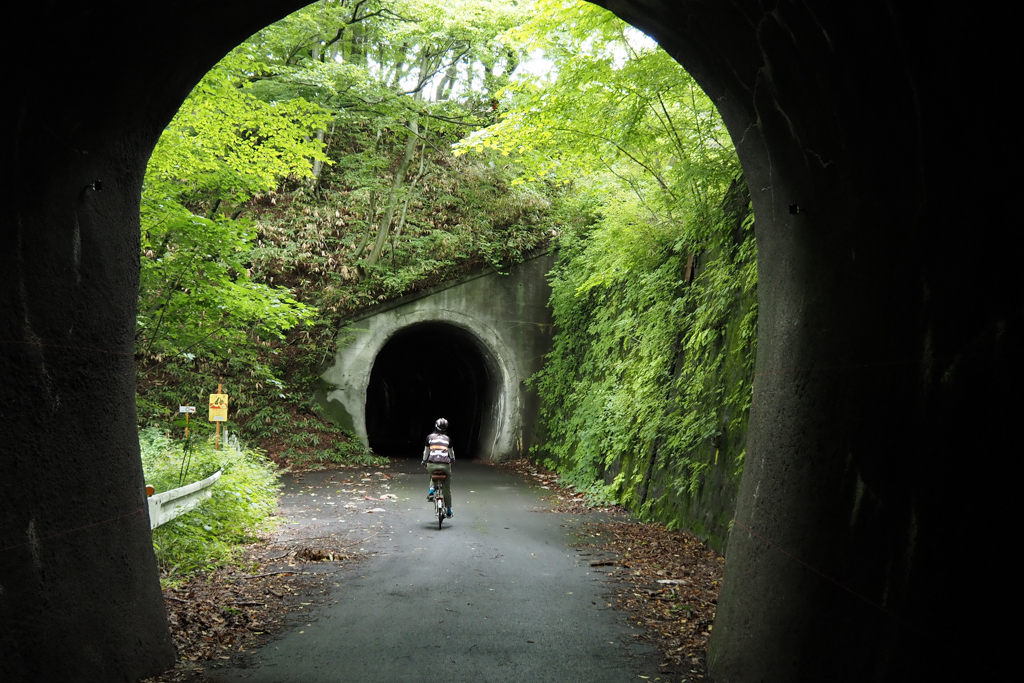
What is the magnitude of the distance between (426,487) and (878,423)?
1253 cm

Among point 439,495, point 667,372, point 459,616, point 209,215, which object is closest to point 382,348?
point 209,215

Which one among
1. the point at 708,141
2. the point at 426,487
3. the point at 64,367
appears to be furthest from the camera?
the point at 426,487

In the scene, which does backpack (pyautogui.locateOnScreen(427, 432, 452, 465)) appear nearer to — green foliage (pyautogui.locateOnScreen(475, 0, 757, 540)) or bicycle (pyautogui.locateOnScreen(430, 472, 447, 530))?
bicycle (pyautogui.locateOnScreen(430, 472, 447, 530))

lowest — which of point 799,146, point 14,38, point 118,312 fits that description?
point 118,312

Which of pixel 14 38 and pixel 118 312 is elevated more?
pixel 14 38

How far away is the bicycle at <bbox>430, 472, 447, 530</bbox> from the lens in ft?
34.8

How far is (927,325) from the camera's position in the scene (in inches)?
127

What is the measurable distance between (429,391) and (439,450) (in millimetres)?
20578

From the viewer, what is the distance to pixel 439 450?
11.3 meters

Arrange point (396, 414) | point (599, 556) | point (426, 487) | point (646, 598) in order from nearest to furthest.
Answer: point (646, 598), point (599, 556), point (426, 487), point (396, 414)

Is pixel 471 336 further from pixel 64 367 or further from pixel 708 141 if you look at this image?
pixel 64 367

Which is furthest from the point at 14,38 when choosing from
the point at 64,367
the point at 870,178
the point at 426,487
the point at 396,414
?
the point at 396,414

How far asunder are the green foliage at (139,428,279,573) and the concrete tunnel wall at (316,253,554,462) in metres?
7.22

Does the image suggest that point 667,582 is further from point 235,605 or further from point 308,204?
point 308,204
